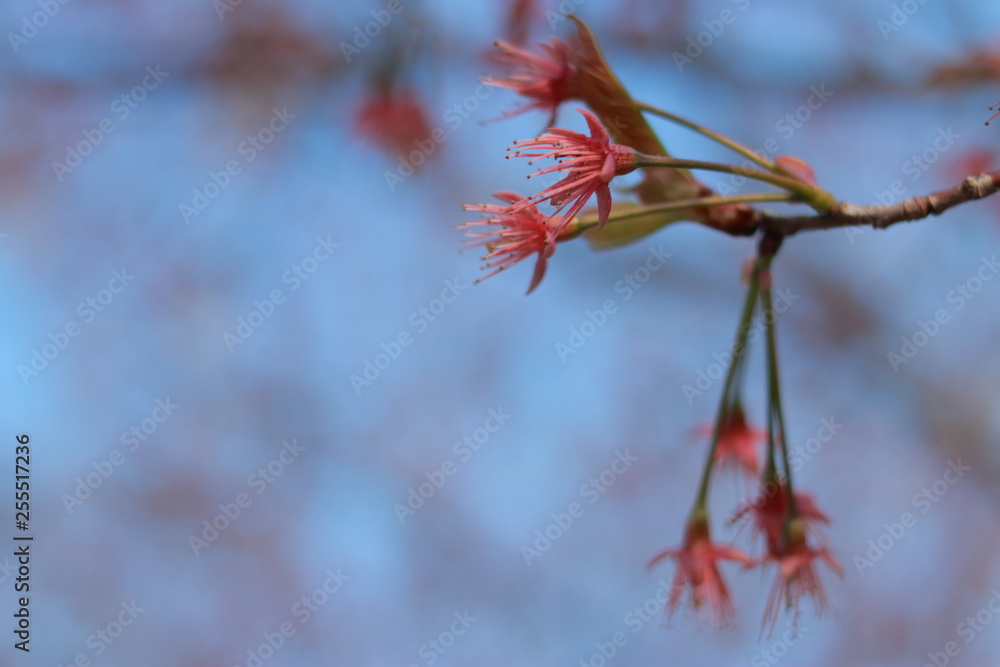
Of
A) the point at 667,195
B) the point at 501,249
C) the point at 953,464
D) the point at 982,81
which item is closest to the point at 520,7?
the point at 982,81

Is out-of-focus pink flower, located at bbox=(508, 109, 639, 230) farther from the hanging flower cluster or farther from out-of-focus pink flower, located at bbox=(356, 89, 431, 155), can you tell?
out-of-focus pink flower, located at bbox=(356, 89, 431, 155)

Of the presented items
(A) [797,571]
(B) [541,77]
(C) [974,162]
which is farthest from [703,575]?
(C) [974,162]

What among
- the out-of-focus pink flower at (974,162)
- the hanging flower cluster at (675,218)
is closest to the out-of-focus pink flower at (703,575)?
the hanging flower cluster at (675,218)

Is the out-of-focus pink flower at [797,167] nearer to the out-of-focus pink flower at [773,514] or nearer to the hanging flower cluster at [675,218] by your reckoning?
the hanging flower cluster at [675,218]

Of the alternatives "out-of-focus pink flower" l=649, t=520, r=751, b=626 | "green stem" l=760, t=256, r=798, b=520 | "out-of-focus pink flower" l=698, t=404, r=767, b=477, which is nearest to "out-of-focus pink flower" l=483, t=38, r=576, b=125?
"green stem" l=760, t=256, r=798, b=520

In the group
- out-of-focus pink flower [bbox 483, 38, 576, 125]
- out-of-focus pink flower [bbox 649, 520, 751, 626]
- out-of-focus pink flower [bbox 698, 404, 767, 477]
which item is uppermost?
out-of-focus pink flower [bbox 483, 38, 576, 125]

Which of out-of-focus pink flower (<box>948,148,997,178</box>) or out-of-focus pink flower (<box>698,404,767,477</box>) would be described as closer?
out-of-focus pink flower (<box>698,404,767,477</box>)
